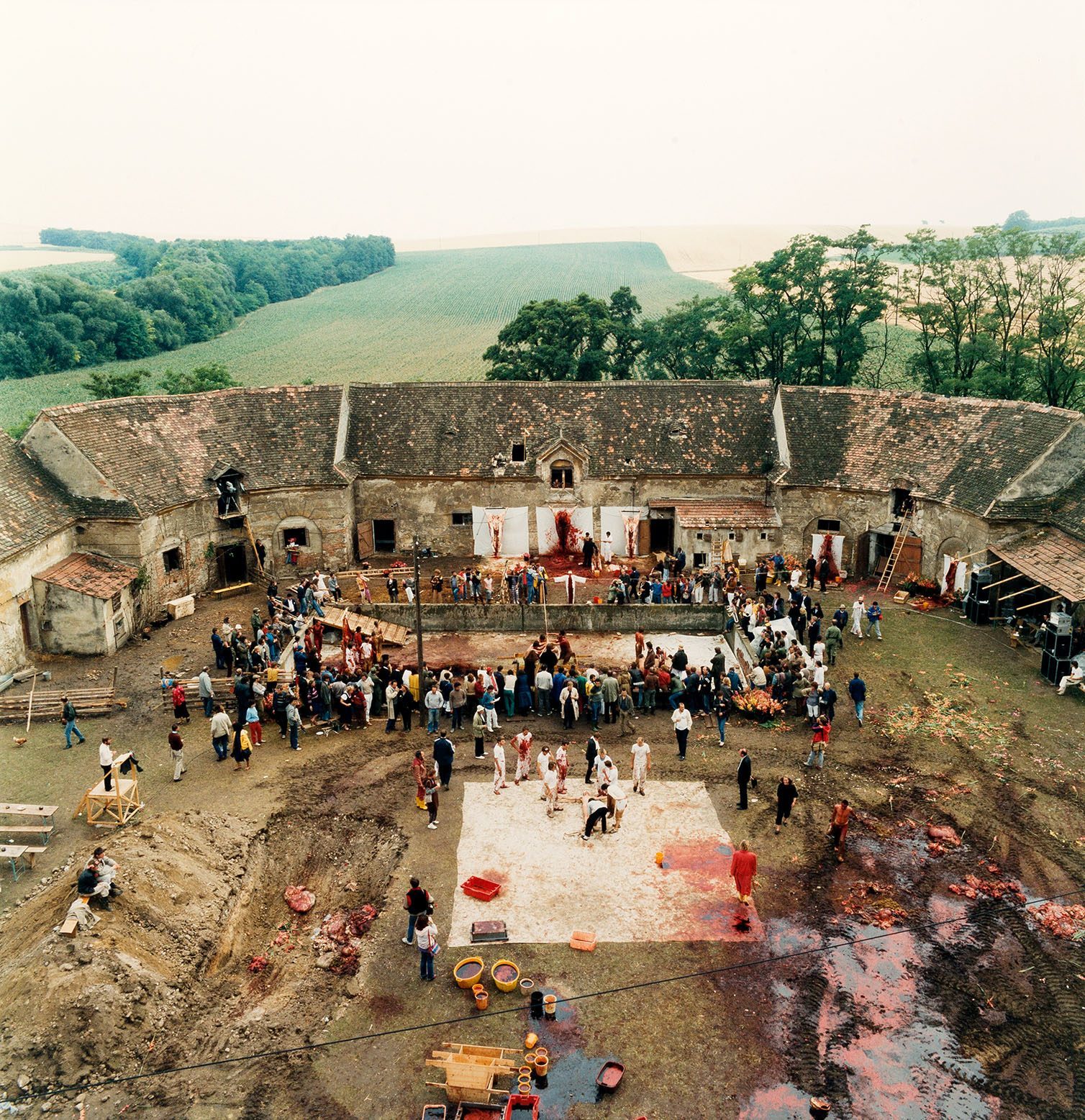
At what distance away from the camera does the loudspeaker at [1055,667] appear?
27.4 meters

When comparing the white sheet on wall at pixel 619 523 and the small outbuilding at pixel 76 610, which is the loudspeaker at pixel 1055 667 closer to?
the white sheet on wall at pixel 619 523

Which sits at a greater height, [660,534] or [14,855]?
[660,534]

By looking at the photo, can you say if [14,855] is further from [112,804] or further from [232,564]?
[232,564]

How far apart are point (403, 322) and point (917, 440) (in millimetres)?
79295

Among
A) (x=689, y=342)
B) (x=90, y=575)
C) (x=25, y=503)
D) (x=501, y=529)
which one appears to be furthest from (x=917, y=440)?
(x=25, y=503)

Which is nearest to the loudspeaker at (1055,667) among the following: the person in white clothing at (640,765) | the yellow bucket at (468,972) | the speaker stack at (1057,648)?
the speaker stack at (1057,648)

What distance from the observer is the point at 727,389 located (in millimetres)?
42406

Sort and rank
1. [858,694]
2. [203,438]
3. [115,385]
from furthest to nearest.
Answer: [115,385]
[203,438]
[858,694]

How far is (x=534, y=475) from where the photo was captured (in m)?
39.9

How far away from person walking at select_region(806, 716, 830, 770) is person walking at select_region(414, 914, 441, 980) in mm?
11279

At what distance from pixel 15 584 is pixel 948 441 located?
3428 cm

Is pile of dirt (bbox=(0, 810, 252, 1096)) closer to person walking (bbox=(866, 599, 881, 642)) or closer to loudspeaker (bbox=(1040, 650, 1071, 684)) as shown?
person walking (bbox=(866, 599, 881, 642))

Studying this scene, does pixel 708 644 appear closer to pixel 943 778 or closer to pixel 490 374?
pixel 943 778

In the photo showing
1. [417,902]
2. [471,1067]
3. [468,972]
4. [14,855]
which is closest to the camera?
[471,1067]
